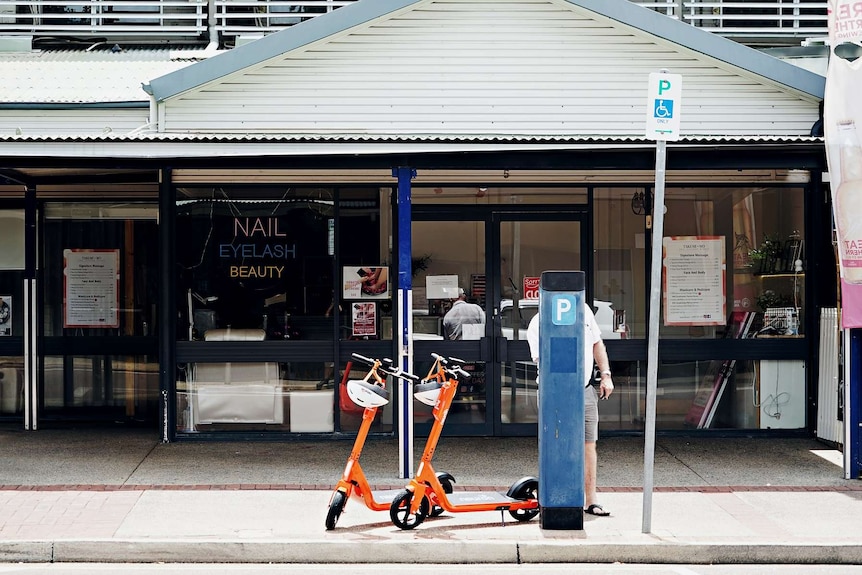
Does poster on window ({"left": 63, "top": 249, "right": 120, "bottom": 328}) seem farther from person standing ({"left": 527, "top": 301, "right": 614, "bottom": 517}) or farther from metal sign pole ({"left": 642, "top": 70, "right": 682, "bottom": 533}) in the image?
metal sign pole ({"left": 642, "top": 70, "right": 682, "bottom": 533})

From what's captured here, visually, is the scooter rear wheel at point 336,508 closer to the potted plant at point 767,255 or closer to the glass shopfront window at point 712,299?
the glass shopfront window at point 712,299

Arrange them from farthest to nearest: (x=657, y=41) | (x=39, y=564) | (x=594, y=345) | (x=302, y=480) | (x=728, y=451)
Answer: (x=657, y=41) → (x=728, y=451) → (x=302, y=480) → (x=594, y=345) → (x=39, y=564)

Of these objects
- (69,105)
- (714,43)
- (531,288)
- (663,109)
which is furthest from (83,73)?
(663,109)

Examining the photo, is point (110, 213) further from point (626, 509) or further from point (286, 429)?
point (626, 509)

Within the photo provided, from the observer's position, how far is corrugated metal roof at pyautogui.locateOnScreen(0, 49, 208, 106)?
11.8 metres

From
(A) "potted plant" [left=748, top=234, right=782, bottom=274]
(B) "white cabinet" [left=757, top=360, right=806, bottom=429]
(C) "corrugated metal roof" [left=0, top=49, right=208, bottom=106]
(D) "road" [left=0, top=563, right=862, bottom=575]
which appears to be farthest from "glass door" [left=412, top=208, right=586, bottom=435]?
(D) "road" [left=0, top=563, right=862, bottom=575]

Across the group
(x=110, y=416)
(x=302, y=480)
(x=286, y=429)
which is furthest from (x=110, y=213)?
(x=302, y=480)

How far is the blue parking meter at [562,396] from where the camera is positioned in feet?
23.4

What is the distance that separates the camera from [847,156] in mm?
8703

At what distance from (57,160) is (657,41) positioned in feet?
20.6

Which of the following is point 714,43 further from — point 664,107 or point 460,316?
point 664,107

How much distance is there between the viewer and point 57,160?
30.4 ft

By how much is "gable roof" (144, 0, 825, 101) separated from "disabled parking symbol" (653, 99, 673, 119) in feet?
13.9

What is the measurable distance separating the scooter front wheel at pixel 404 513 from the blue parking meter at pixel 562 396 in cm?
91
